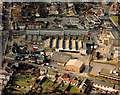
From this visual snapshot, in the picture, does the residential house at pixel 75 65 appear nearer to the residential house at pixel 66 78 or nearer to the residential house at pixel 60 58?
the residential house at pixel 60 58

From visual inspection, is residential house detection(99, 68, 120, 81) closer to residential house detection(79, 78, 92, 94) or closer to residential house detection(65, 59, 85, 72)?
residential house detection(79, 78, 92, 94)

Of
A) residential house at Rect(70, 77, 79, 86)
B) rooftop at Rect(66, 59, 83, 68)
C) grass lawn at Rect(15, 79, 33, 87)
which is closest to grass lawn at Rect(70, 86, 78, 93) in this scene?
residential house at Rect(70, 77, 79, 86)

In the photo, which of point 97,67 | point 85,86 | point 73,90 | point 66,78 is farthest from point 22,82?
point 97,67

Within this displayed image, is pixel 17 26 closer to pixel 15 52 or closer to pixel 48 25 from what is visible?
pixel 48 25

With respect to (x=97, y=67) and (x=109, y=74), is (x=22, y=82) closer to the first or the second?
(x=97, y=67)

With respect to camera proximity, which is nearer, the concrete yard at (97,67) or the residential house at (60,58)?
the concrete yard at (97,67)

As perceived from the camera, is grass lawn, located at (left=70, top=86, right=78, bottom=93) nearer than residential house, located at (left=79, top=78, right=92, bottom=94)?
No

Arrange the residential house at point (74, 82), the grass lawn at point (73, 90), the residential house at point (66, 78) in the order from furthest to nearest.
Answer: the residential house at point (66, 78), the residential house at point (74, 82), the grass lawn at point (73, 90)

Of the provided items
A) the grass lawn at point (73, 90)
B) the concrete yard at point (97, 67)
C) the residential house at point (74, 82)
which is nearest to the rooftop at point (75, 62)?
the concrete yard at point (97, 67)

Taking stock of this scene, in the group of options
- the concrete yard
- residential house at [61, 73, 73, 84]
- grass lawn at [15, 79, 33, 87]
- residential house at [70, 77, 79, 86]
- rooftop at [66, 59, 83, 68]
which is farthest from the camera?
rooftop at [66, 59, 83, 68]

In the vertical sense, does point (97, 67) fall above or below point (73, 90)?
above

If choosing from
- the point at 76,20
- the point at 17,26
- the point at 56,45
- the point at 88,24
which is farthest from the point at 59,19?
the point at 56,45
